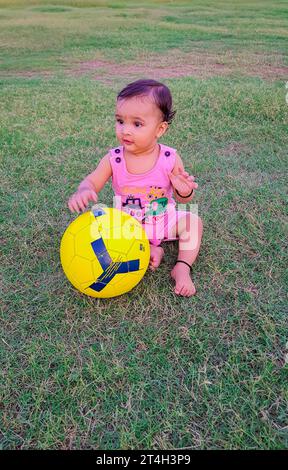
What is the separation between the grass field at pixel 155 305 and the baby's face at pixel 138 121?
0.68 meters

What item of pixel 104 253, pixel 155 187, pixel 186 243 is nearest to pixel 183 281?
pixel 186 243

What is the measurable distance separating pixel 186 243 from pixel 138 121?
685 mm

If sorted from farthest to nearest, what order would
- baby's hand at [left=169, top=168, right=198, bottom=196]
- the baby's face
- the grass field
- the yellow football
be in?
1. baby's hand at [left=169, top=168, right=198, bottom=196]
2. the baby's face
3. the yellow football
4. the grass field

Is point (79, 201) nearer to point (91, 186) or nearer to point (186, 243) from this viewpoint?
point (91, 186)

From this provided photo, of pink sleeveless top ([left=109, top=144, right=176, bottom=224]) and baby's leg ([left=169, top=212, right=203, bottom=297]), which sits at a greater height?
pink sleeveless top ([left=109, top=144, right=176, bottom=224])

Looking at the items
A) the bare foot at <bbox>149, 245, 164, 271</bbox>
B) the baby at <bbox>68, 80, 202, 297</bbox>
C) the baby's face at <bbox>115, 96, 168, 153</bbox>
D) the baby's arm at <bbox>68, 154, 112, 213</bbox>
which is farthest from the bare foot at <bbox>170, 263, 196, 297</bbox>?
the baby's face at <bbox>115, 96, 168, 153</bbox>

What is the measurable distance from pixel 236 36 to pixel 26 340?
8826 mm

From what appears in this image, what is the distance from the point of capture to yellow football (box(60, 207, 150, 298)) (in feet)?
6.38

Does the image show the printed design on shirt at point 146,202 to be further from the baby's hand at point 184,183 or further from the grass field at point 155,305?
the grass field at point 155,305

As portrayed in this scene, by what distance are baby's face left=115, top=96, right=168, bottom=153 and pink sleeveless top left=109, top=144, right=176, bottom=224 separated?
0.17 m

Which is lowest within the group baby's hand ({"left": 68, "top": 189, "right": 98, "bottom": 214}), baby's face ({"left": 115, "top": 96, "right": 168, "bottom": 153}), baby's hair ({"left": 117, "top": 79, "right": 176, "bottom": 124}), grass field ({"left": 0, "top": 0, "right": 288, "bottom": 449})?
grass field ({"left": 0, "top": 0, "right": 288, "bottom": 449})

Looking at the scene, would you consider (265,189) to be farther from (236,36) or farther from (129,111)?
(236,36)

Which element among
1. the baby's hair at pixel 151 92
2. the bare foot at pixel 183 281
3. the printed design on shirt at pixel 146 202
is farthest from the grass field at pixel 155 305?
the baby's hair at pixel 151 92

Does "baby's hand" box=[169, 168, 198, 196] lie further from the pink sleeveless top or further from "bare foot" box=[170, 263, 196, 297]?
"bare foot" box=[170, 263, 196, 297]
